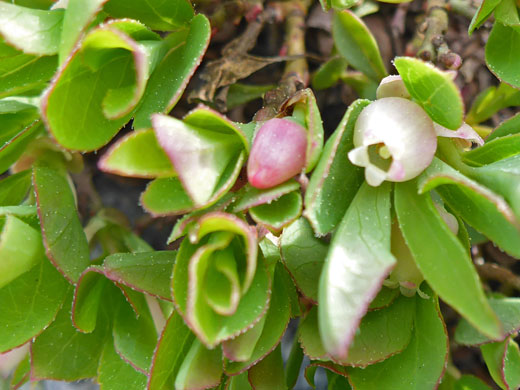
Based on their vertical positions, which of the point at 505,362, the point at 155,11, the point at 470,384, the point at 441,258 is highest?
the point at 155,11

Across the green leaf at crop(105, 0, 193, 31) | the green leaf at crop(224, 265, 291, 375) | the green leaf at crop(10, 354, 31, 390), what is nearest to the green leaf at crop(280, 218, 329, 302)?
the green leaf at crop(224, 265, 291, 375)

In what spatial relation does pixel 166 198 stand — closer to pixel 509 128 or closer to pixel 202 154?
pixel 202 154

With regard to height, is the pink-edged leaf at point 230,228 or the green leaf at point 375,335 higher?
the pink-edged leaf at point 230,228

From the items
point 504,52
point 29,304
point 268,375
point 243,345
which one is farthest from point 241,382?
point 504,52

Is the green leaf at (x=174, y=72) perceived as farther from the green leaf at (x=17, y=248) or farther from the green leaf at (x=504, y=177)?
the green leaf at (x=504, y=177)

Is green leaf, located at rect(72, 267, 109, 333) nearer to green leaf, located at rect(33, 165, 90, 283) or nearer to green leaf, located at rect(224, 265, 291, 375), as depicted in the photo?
green leaf, located at rect(33, 165, 90, 283)

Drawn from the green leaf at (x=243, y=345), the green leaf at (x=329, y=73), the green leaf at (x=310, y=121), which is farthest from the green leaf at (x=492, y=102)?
the green leaf at (x=243, y=345)

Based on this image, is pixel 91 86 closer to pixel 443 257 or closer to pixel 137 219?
pixel 443 257
